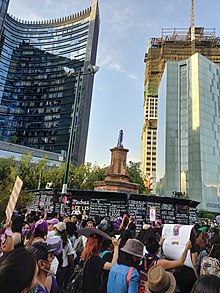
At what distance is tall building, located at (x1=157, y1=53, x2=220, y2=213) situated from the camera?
61250mm

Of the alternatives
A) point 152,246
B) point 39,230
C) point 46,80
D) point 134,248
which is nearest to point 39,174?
point 39,230

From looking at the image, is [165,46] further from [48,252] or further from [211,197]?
[48,252]

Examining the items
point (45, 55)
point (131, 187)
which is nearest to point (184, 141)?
point (131, 187)

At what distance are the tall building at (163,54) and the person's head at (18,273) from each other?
97.9m

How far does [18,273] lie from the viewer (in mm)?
1754

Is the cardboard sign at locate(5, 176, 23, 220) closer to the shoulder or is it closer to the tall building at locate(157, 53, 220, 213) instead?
the shoulder

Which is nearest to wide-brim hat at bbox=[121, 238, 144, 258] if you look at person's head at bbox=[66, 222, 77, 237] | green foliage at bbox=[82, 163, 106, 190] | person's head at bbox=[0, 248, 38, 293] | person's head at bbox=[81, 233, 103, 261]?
person's head at bbox=[81, 233, 103, 261]

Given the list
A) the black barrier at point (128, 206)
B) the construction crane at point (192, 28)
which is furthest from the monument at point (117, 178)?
the construction crane at point (192, 28)

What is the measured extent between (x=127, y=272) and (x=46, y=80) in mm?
111432

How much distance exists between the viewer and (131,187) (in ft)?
87.1

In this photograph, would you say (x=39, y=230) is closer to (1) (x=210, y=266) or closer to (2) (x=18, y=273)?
(1) (x=210, y=266)

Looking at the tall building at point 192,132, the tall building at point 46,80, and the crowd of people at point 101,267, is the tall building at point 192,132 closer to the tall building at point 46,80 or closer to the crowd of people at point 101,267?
the tall building at point 46,80

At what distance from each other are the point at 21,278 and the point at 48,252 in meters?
1.31

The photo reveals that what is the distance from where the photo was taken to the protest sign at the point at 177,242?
415 centimetres
